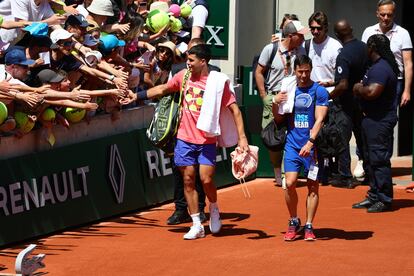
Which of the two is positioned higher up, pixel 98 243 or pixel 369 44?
pixel 369 44

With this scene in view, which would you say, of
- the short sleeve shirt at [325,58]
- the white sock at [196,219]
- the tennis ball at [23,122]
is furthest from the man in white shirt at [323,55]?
the tennis ball at [23,122]

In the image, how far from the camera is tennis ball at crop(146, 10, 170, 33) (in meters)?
14.9

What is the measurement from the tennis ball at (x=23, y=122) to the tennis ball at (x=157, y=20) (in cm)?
346

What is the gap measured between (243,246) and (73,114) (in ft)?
8.16

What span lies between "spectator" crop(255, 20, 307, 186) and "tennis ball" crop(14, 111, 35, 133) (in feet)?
14.4

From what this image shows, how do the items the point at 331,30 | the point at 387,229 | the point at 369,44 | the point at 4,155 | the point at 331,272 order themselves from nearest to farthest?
the point at 331,272 < the point at 4,155 < the point at 387,229 < the point at 369,44 < the point at 331,30

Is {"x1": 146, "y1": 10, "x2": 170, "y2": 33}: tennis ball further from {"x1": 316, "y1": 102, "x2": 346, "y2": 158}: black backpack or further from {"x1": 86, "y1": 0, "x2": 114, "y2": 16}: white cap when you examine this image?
{"x1": 316, "y1": 102, "x2": 346, "y2": 158}: black backpack

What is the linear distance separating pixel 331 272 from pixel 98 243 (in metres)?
2.70

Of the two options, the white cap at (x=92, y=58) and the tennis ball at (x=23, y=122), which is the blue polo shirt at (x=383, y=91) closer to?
the white cap at (x=92, y=58)

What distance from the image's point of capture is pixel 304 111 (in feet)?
38.9

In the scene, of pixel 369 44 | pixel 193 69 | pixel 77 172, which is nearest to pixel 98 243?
pixel 77 172

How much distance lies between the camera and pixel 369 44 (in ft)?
44.4

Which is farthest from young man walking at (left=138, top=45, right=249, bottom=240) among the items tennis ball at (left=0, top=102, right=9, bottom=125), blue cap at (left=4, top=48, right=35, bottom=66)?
tennis ball at (left=0, top=102, right=9, bottom=125)

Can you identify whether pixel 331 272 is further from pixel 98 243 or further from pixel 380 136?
pixel 380 136
